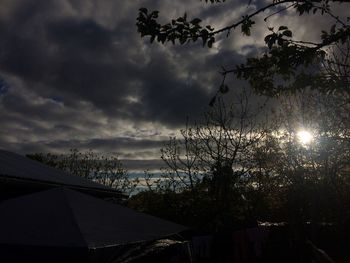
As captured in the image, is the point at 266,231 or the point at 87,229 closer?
the point at 87,229

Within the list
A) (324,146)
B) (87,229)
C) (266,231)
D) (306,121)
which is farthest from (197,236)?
(306,121)

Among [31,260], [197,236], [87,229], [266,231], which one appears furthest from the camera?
[266,231]

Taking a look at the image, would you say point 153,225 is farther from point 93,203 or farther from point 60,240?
point 60,240

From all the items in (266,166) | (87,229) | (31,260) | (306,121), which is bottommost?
(31,260)

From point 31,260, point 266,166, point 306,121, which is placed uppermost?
point 306,121

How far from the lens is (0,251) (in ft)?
15.8

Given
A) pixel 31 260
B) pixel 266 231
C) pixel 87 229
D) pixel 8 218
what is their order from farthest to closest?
pixel 266 231 → pixel 8 218 → pixel 87 229 → pixel 31 260

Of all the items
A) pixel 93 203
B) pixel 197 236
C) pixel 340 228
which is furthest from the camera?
pixel 340 228

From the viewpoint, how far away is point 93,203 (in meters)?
6.56

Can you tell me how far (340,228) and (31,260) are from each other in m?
13.6

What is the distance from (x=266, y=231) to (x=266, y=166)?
6.47 metres

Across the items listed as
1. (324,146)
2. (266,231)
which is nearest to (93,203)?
(266,231)

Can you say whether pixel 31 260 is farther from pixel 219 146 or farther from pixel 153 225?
pixel 219 146

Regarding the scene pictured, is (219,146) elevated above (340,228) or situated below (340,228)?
above
